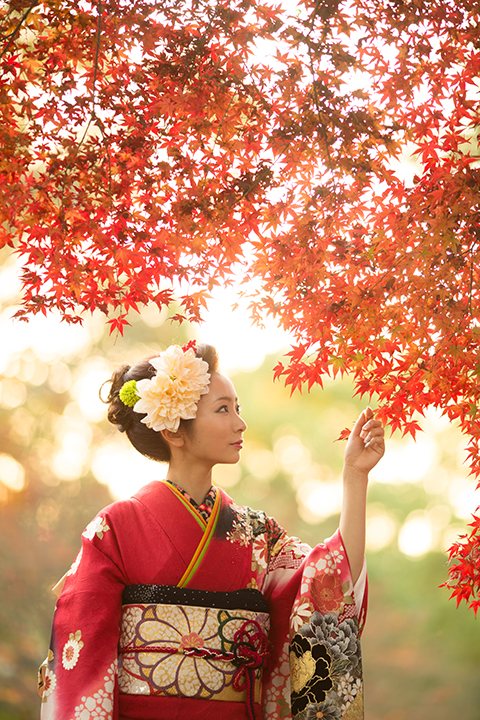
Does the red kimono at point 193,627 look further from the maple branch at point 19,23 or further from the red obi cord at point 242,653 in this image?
the maple branch at point 19,23

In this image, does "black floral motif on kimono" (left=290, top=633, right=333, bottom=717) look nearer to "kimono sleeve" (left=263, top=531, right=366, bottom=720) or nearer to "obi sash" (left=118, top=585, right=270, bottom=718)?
"kimono sleeve" (left=263, top=531, right=366, bottom=720)

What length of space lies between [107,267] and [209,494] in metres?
0.79

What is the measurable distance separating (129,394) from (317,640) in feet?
3.04

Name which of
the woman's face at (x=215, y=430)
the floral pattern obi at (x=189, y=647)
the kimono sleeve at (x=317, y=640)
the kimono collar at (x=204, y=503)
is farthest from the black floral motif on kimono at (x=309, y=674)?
the woman's face at (x=215, y=430)

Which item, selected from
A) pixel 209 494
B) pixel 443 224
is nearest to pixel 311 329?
pixel 443 224

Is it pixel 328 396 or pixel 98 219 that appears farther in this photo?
pixel 328 396

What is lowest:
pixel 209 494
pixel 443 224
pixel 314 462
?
pixel 209 494

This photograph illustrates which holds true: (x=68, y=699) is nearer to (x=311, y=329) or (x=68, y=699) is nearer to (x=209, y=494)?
(x=209, y=494)

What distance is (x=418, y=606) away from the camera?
6.70 metres

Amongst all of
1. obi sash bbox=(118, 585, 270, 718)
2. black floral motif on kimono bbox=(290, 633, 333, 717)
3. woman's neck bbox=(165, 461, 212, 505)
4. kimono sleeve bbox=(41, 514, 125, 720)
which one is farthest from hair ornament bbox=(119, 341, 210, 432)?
black floral motif on kimono bbox=(290, 633, 333, 717)

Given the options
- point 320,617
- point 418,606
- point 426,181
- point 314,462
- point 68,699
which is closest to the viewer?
point 68,699

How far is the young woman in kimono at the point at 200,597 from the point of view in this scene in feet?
5.41

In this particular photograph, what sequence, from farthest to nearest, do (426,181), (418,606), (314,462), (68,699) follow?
1. (314,462)
2. (418,606)
3. (426,181)
4. (68,699)

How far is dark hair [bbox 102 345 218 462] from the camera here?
80.9 inches
